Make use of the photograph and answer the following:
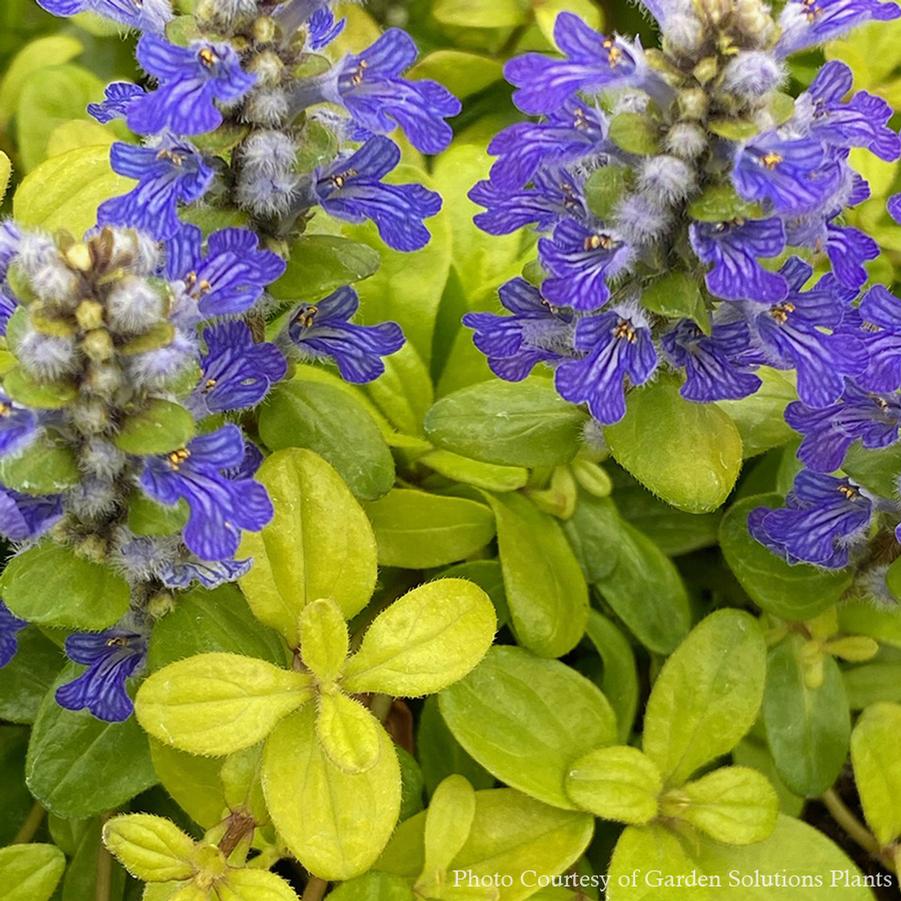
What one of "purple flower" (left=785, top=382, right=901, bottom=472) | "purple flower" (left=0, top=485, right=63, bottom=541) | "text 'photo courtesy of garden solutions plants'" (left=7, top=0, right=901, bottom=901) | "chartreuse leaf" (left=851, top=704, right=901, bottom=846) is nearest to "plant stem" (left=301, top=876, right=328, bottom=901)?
"text 'photo courtesy of garden solutions plants'" (left=7, top=0, right=901, bottom=901)

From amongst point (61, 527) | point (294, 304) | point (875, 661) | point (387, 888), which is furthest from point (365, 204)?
point (875, 661)

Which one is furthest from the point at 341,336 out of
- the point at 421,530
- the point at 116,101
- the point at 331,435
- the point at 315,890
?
the point at 315,890

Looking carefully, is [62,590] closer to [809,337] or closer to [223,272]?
[223,272]


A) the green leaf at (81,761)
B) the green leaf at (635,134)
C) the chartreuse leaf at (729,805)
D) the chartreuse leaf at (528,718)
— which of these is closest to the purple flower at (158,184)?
the green leaf at (635,134)

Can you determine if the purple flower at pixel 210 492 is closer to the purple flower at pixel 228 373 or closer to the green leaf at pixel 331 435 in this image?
the purple flower at pixel 228 373

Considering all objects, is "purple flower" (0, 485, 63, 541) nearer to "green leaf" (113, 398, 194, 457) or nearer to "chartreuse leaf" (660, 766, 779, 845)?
"green leaf" (113, 398, 194, 457)

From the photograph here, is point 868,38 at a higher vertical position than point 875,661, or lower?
higher

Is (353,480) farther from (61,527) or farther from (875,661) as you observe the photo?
(875,661)
